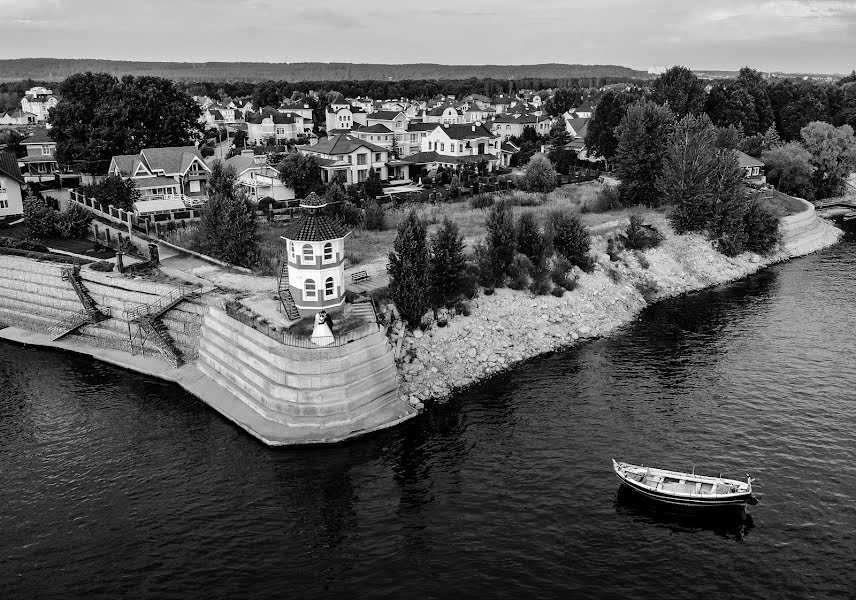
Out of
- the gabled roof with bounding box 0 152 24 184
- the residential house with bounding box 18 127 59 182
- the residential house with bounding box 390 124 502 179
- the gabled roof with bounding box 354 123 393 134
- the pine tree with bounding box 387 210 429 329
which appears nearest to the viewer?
the pine tree with bounding box 387 210 429 329

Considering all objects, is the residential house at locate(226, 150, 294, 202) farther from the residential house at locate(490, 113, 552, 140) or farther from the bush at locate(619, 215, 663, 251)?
the residential house at locate(490, 113, 552, 140)

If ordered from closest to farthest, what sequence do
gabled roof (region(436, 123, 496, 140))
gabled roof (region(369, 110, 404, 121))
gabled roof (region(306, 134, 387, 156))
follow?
gabled roof (region(306, 134, 387, 156))
gabled roof (region(436, 123, 496, 140))
gabled roof (region(369, 110, 404, 121))

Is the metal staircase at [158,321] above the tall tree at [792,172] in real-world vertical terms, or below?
below

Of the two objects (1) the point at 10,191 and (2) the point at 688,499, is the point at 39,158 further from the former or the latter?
(2) the point at 688,499

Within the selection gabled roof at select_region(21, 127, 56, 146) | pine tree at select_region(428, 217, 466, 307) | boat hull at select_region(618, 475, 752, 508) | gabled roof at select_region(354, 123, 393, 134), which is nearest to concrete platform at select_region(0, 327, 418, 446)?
pine tree at select_region(428, 217, 466, 307)

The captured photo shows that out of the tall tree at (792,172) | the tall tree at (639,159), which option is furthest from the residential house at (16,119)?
the tall tree at (792,172)

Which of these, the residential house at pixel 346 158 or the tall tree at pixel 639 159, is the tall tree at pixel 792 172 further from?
the residential house at pixel 346 158

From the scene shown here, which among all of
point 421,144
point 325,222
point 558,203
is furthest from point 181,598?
point 421,144

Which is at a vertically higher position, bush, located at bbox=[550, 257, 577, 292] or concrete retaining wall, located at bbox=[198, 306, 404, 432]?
bush, located at bbox=[550, 257, 577, 292]
